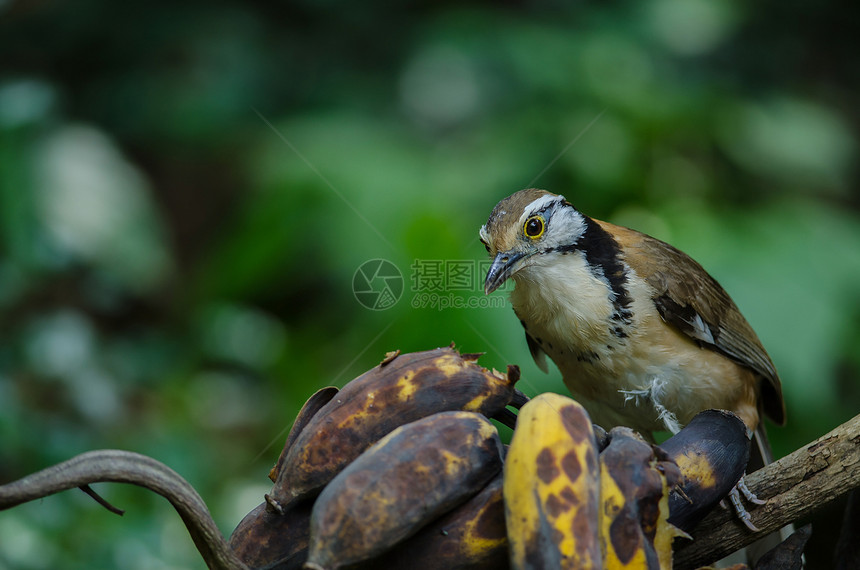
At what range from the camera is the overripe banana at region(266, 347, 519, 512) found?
1329 millimetres

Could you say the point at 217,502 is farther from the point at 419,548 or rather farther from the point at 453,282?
the point at 419,548

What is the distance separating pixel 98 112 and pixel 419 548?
14.8 ft

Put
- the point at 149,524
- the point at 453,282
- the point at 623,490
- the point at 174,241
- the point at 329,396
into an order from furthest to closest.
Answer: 1. the point at 174,241
2. the point at 453,282
3. the point at 149,524
4. the point at 329,396
5. the point at 623,490

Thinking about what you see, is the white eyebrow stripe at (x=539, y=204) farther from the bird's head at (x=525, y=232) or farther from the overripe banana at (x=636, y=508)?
the overripe banana at (x=636, y=508)

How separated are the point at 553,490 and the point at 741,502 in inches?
19.5

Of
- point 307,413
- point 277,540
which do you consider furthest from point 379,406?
point 277,540

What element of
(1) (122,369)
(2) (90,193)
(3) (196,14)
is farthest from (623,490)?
(3) (196,14)

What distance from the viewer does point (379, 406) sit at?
135 cm

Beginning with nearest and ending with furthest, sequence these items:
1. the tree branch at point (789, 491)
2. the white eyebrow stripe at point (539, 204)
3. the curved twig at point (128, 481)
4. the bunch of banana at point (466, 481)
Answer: the curved twig at point (128, 481)
the bunch of banana at point (466, 481)
the tree branch at point (789, 491)
the white eyebrow stripe at point (539, 204)

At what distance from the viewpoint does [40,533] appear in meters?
2.58

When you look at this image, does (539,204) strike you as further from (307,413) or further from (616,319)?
(307,413)

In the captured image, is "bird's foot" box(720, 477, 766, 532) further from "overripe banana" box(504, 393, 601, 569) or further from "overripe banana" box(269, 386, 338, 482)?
"overripe banana" box(269, 386, 338, 482)

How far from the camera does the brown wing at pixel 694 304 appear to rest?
260cm

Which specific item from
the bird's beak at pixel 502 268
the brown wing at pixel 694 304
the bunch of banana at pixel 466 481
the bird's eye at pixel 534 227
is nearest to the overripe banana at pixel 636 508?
the bunch of banana at pixel 466 481
